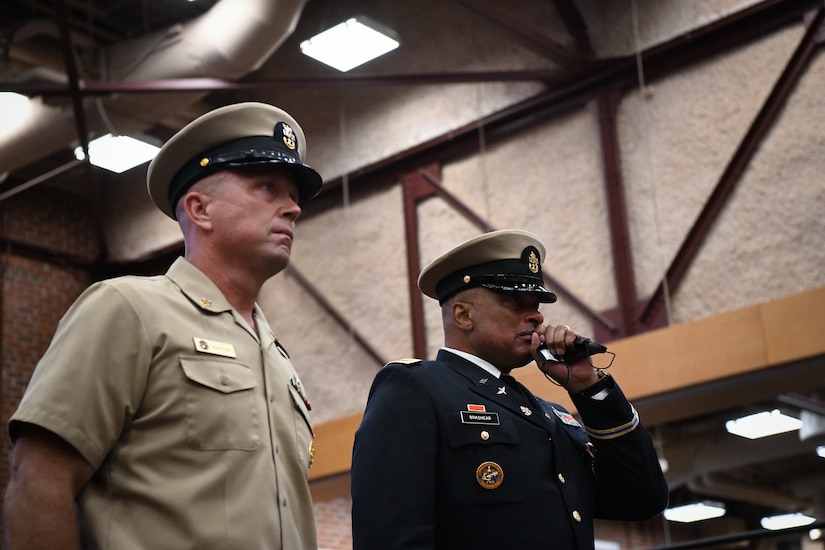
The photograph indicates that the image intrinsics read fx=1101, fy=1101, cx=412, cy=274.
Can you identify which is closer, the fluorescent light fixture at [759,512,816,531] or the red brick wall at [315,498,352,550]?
the red brick wall at [315,498,352,550]

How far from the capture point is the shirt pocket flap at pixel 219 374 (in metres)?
1.94

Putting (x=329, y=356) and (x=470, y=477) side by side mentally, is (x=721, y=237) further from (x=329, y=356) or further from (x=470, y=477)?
(x=470, y=477)

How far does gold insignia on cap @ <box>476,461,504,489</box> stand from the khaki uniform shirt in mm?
506

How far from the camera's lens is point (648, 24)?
8078 mm

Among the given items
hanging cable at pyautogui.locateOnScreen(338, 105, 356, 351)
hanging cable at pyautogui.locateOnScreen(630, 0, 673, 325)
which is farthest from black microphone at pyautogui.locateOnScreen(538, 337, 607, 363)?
hanging cable at pyautogui.locateOnScreen(338, 105, 356, 351)

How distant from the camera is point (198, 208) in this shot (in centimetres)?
224

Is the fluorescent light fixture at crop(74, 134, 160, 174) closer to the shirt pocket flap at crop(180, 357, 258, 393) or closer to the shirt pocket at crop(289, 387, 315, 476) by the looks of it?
the shirt pocket at crop(289, 387, 315, 476)

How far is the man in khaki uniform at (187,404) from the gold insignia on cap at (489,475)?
46cm

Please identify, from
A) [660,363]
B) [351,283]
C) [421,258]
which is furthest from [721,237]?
[351,283]

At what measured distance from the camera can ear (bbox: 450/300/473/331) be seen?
2.83 metres

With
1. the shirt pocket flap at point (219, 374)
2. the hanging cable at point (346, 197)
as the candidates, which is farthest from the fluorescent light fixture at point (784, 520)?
the shirt pocket flap at point (219, 374)

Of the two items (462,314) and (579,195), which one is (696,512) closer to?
(579,195)

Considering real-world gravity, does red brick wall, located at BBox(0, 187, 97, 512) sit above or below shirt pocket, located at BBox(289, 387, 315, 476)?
above

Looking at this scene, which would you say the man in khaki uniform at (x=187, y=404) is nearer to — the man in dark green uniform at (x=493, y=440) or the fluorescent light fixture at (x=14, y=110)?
the man in dark green uniform at (x=493, y=440)
